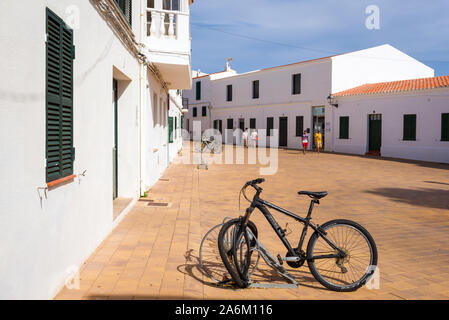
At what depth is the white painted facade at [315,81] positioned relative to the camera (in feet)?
95.5

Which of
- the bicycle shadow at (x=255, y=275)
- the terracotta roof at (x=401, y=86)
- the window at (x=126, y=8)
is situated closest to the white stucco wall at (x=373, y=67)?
the terracotta roof at (x=401, y=86)

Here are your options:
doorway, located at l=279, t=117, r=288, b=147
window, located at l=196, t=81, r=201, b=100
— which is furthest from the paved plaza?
window, located at l=196, t=81, r=201, b=100

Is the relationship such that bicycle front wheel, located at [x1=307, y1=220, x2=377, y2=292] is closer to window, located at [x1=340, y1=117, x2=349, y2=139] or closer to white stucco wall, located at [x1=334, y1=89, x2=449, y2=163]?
white stucco wall, located at [x1=334, y1=89, x2=449, y2=163]

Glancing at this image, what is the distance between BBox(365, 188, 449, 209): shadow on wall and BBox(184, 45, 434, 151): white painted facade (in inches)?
670

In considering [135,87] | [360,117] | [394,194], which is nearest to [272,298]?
[135,87]

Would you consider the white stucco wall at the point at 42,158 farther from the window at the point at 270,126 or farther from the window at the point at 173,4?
the window at the point at 270,126

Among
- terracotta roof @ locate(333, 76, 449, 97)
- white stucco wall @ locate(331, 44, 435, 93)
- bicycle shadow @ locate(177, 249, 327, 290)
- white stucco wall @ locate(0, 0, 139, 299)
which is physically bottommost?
bicycle shadow @ locate(177, 249, 327, 290)

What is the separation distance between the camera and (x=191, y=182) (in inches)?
486

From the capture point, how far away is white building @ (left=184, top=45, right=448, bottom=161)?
95.3 feet

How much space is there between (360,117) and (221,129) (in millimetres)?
18197

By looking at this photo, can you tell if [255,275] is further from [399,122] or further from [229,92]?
[229,92]

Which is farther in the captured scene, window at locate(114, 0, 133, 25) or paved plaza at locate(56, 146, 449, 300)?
window at locate(114, 0, 133, 25)

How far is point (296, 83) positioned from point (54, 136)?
30.0 m

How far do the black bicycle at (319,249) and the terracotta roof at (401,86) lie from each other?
19.4 m
